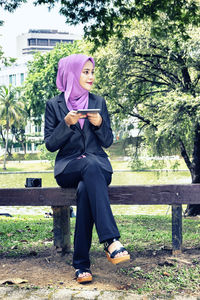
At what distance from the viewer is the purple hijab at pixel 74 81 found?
4.04 metres

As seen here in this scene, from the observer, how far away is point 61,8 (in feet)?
27.0

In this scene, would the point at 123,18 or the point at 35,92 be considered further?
the point at 35,92

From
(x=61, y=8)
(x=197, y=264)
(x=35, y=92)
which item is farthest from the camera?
(x=35, y=92)

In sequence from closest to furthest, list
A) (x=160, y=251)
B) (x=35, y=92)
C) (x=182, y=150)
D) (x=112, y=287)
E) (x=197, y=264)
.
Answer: (x=112, y=287) → (x=197, y=264) → (x=160, y=251) → (x=182, y=150) → (x=35, y=92)

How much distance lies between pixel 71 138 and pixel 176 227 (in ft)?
4.47

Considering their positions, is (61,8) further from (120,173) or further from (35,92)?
(120,173)

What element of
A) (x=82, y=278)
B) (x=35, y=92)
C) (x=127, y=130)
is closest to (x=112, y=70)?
(x=127, y=130)

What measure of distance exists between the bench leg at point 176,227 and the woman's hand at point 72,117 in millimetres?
1313

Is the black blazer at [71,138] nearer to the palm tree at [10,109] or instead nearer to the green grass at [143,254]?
the green grass at [143,254]

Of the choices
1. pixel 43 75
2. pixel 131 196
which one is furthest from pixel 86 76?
pixel 43 75

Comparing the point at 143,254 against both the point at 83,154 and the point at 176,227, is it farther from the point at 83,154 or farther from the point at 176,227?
the point at 83,154

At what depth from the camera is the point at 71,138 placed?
3.94 metres

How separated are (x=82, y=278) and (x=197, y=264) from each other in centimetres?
112

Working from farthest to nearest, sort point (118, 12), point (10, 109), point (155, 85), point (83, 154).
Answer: point (10, 109) < point (155, 85) < point (118, 12) < point (83, 154)
